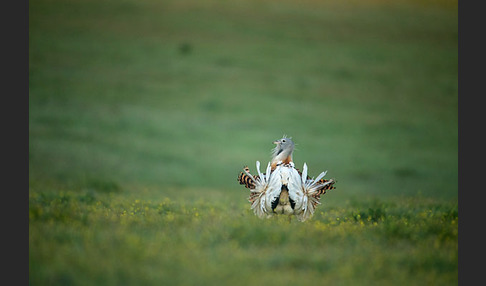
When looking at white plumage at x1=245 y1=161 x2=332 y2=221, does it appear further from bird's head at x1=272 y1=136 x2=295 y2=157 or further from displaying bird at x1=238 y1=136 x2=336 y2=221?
bird's head at x1=272 y1=136 x2=295 y2=157

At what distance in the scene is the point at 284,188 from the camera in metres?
9.58

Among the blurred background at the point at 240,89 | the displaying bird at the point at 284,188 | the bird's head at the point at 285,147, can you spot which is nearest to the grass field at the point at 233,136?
the blurred background at the point at 240,89

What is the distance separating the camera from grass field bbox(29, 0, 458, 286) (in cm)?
800

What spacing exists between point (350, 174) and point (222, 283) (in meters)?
21.4

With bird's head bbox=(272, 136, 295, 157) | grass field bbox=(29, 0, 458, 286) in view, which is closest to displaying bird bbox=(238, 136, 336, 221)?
bird's head bbox=(272, 136, 295, 157)

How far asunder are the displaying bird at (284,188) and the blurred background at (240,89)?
42.4 ft

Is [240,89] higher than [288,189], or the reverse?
[240,89]

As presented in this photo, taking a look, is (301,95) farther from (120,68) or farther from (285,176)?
(285,176)

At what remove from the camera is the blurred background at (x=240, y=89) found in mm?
28984

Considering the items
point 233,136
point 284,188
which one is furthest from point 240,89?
point 284,188

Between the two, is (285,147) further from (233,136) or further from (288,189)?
(233,136)

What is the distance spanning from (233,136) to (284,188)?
2331cm

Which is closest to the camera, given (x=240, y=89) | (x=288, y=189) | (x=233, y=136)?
(x=288, y=189)

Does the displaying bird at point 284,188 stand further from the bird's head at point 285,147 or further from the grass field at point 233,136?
the grass field at point 233,136
